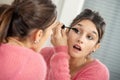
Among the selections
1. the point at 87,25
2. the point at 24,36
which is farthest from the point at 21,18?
the point at 87,25

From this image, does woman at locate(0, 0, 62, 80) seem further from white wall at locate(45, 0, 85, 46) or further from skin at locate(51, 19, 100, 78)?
white wall at locate(45, 0, 85, 46)

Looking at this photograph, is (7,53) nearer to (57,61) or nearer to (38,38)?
(38,38)

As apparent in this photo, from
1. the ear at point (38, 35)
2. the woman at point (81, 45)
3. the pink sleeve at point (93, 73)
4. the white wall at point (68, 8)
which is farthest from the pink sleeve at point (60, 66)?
the white wall at point (68, 8)

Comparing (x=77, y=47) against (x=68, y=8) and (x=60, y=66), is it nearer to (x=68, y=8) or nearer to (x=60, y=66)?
(x=60, y=66)

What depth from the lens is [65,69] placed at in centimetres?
121

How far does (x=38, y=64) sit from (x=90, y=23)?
0.54 metres

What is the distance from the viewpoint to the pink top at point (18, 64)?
82 centimetres

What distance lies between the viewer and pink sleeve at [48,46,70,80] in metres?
1.19

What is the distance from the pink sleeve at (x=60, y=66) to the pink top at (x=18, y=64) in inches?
12.4

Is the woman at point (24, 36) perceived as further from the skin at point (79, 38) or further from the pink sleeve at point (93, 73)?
the pink sleeve at point (93, 73)

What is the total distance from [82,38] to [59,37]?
0.38ft

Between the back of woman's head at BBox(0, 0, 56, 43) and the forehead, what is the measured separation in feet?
1.37

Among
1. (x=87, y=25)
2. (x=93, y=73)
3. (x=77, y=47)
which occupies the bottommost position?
(x=93, y=73)

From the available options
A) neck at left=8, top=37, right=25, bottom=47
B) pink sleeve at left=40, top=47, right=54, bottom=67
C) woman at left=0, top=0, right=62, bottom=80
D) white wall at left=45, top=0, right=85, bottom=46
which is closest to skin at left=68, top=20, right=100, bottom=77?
pink sleeve at left=40, top=47, right=54, bottom=67
